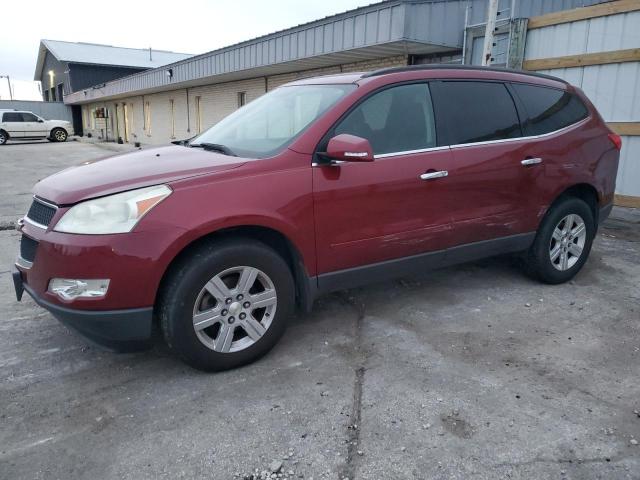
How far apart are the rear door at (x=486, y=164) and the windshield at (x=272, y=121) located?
91 cm

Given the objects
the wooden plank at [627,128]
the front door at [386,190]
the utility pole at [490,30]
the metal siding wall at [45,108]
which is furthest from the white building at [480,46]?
the metal siding wall at [45,108]

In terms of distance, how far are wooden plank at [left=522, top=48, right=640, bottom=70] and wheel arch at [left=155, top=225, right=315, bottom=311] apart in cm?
626

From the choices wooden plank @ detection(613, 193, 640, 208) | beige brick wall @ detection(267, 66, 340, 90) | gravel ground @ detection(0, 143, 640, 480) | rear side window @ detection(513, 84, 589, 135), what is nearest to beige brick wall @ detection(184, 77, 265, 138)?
beige brick wall @ detection(267, 66, 340, 90)

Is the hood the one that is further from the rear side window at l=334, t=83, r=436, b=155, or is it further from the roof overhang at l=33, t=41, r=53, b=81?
the roof overhang at l=33, t=41, r=53, b=81

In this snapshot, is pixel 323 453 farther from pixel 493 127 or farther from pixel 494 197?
pixel 493 127

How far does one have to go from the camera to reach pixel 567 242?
4.60m

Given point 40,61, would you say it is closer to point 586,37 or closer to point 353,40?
point 353,40

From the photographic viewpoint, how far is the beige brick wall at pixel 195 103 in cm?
1262

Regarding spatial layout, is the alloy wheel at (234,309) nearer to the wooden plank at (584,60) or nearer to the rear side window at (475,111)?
the rear side window at (475,111)

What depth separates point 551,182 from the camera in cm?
431

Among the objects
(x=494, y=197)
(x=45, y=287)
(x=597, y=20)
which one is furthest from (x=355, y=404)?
(x=597, y=20)

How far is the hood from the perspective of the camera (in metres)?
2.80

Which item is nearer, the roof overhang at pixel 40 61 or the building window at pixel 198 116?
the building window at pixel 198 116

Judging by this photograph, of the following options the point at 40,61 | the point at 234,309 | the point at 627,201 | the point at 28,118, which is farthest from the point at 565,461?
the point at 40,61
